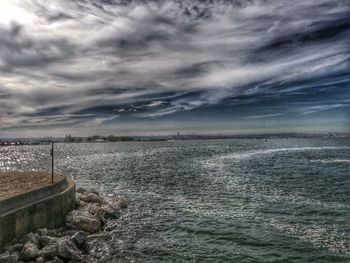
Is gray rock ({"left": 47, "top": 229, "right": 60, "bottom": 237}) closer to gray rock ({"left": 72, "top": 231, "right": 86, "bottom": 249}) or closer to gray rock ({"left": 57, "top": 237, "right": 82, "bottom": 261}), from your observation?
gray rock ({"left": 72, "top": 231, "right": 86, "bottom": 249})

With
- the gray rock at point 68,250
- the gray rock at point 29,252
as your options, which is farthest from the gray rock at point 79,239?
the gray rock at point 29,252

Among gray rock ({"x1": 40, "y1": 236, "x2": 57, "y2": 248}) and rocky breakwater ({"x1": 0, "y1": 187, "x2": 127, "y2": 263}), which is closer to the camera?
rocky breakwater ({"x1": 0, "y1": 187, "x2": 127, "y2": 263})

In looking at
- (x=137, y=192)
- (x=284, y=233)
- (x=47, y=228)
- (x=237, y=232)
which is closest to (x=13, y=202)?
(x=47, y=228)

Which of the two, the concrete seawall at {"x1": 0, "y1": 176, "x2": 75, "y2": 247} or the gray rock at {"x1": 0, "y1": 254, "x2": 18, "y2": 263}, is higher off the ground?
the concrete seawall at {"x1": 0, "y1": 176, "x2": 75, "y2": 247}

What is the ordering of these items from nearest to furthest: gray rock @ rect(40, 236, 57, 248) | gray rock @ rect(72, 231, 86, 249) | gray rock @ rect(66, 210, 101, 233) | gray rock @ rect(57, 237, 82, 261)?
1. gray rock @ rect(57, 237, 82, 261)
2. gray rock @ rect(40, 236, 57, 248)
3. gray rock @ rect(72, 231, 86, 249)
4. gray rock @ rect(66, 210, 101, 233)

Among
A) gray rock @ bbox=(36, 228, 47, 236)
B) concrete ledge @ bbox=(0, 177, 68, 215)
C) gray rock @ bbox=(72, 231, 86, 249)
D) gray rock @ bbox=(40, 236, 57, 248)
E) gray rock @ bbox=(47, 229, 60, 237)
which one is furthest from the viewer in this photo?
gray rock @ bbox=(47, 229, 60, 237)

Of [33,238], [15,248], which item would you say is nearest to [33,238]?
[33,238]

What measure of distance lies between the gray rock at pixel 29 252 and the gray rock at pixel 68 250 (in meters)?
0.95

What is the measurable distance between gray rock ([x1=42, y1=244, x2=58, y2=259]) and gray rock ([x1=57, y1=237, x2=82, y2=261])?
191mm

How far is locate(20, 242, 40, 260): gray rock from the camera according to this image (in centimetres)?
1351

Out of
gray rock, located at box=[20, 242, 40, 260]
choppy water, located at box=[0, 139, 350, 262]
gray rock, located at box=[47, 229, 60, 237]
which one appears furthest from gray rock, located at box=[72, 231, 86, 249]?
gray rock, located at box=[20, 242, 40, 260]

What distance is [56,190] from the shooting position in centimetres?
1909

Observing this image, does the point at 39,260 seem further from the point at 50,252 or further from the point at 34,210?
the point at 34,210

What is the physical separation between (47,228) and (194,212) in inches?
434
